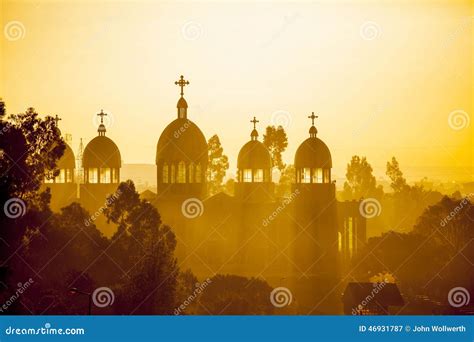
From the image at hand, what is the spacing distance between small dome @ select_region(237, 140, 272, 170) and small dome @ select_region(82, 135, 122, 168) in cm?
971

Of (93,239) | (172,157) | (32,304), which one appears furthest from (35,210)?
(172,157)

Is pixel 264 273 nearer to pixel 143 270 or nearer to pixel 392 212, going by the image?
pixel 143 270

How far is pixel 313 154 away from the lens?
69312 millimetres

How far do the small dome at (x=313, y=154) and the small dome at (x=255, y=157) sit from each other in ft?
15.5
